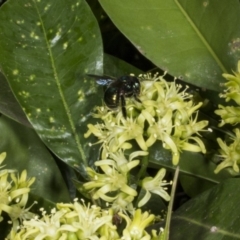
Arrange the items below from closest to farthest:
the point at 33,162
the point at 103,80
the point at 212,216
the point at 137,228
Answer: the point at 137,228 → the point at 212,216 → the point at 103,80 → the point at 33,162

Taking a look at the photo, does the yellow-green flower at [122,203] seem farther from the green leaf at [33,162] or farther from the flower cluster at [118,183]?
the green leaf at [33,162]

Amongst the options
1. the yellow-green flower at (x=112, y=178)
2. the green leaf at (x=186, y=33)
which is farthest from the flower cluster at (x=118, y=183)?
the green leaf at (x=186, y=33)

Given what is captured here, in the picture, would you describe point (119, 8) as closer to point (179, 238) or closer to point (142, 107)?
point (142, 107)

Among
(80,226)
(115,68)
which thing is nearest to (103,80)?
(115,68)

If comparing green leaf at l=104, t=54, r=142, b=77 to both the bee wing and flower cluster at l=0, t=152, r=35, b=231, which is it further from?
flower cluster at l=0, t=152, r=35, b=231

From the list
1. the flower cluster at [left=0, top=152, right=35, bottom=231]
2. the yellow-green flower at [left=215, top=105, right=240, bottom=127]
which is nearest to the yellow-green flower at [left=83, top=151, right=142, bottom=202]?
the flower cluster at [left=0, top=152, right=35, bottom=231]

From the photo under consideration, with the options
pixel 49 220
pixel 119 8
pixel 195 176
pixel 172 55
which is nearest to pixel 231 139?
pixel 195 176

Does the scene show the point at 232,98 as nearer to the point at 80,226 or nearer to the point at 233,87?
the point at 233,87
